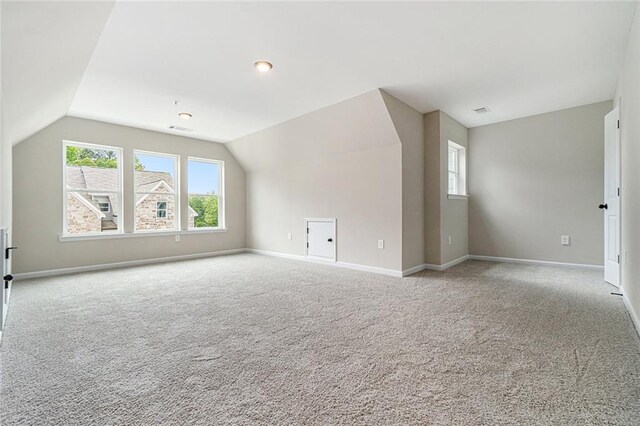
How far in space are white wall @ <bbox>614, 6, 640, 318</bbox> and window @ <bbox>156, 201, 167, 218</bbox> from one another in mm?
6280

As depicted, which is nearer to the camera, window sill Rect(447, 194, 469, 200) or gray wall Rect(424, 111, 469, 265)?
gray wall Rect(424, 111, 469, 265)

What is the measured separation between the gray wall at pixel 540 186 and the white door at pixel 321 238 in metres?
2.64

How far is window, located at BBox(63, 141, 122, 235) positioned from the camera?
4609 mm

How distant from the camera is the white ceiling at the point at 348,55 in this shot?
2207 mm

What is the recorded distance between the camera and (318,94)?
3.73 m

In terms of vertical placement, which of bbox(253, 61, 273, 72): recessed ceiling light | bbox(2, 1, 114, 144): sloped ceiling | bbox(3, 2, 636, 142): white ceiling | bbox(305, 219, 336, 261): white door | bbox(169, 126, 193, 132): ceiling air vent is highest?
bbox(169, 126, 193, 132): ceiling air vent

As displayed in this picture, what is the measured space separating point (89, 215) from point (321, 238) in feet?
12.4

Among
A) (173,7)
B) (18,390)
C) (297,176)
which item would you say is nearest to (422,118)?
(297,176)

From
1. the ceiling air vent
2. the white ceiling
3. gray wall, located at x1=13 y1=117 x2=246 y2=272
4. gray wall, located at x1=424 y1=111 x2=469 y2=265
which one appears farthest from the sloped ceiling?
gray wall, located at x1=424 y1=111 x2=469 y2=265

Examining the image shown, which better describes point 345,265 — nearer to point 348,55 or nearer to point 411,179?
point 411,179

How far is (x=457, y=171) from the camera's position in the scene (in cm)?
562

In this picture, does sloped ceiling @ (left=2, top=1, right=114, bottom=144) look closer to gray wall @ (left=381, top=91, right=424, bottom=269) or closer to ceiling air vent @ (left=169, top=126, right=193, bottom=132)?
ceiling air vent @ (left=169, top=126, right=193, bottom=132)

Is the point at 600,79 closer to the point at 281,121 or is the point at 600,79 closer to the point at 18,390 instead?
the point at 281,121

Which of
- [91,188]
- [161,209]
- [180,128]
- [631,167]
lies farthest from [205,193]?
[631,167]
